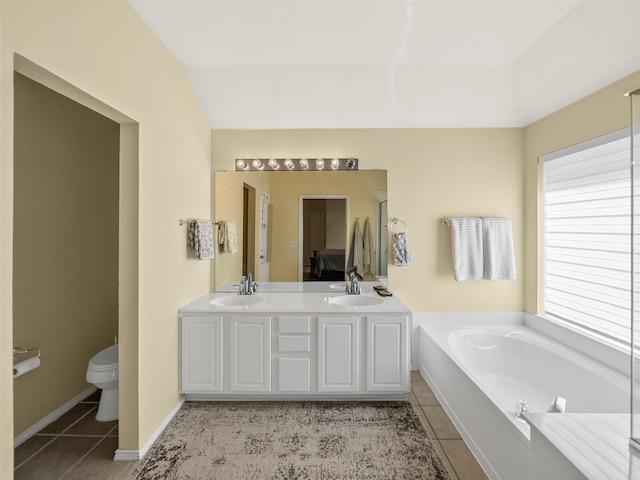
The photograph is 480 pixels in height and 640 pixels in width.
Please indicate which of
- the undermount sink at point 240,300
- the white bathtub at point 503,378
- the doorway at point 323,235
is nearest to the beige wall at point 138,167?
the undermount sink at point 240,300

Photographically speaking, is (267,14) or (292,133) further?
(292,133)

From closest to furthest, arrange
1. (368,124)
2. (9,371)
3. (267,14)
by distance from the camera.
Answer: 1. (9,371)
2. (267,14)
3. (368,124)

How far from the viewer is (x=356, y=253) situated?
3.02m

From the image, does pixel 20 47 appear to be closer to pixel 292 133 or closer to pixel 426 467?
pixel 292 133

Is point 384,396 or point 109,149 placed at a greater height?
point 109,149

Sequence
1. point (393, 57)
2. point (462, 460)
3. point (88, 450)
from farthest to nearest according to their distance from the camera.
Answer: point (393, 57) < point (88, 450) < point (462, 460)

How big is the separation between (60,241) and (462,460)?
3.01m

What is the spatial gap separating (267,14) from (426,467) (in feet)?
9.14

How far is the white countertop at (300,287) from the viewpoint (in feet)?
9.87

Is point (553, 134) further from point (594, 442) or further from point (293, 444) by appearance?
point (293, 444)

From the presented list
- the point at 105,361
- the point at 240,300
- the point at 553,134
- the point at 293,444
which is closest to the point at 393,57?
the point at 553,134

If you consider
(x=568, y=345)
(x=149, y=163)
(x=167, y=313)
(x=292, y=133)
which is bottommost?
(x=568, y=345)

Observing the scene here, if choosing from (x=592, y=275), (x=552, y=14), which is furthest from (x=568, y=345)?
(x=552, y=14)

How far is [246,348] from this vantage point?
238 cm
